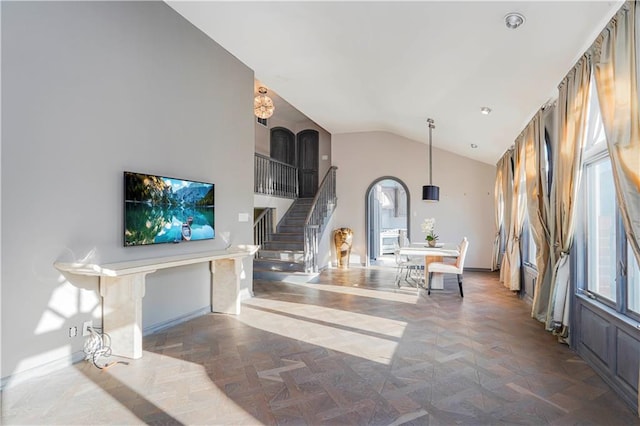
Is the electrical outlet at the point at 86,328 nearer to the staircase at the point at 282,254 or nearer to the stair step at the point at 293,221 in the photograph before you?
the staircase at the point at 282,254

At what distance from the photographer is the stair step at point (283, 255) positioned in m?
7.54

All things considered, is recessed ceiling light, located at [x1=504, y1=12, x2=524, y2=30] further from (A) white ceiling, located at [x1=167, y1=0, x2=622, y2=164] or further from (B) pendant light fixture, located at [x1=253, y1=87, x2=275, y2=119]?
(B) pendant light fixture, located at [x1=253, y1=87, x2=275, y2=119]

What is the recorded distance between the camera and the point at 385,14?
3.51 m

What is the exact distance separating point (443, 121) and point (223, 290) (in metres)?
4.98

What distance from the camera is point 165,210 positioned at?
4047mm

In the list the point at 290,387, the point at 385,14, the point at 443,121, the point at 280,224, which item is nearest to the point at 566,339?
the point at 290,387

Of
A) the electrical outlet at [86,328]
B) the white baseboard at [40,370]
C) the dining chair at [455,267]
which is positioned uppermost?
the dining chair at [455,267]

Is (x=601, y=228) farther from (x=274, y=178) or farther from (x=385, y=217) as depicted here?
(x=385, y=217)

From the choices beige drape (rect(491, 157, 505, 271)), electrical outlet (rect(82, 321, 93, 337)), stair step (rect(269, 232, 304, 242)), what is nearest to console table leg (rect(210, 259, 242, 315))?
electrical outlet (rect(82, 321, 93, 337))

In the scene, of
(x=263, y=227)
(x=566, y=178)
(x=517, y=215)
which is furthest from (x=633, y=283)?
(x=263, y=227)

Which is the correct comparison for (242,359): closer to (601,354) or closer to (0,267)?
(0,267)

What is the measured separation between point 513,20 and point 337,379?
3.38m

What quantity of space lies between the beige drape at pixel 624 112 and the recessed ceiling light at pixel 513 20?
0.64 m

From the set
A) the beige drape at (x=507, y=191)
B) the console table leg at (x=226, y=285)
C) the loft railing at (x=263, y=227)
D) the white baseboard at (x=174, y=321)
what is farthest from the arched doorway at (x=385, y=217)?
the white baseboard at (x=174, y=321)
